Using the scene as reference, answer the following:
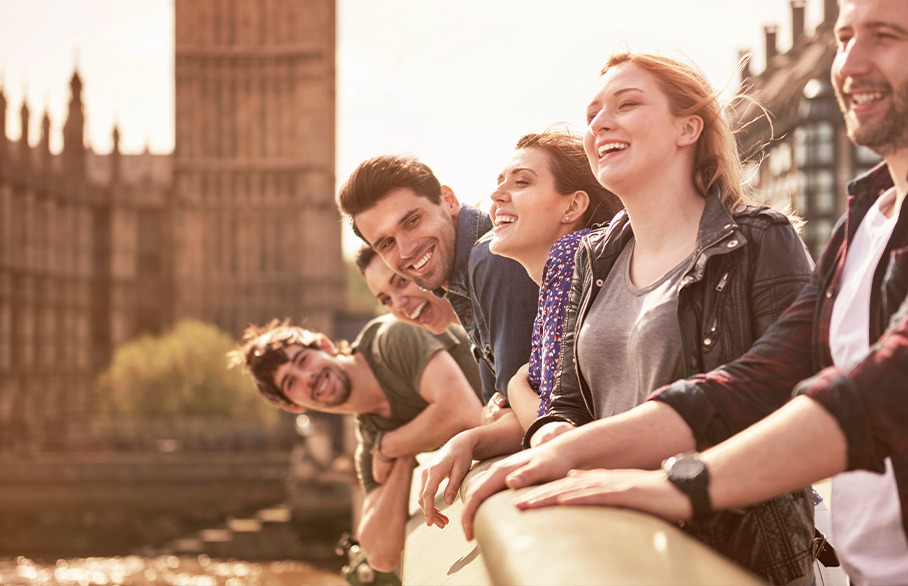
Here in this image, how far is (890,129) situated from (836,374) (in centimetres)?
40

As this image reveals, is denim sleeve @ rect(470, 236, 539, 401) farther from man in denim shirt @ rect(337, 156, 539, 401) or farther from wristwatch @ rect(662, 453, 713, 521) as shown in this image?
wristwatch @ rect(662, 453, 713, 521)

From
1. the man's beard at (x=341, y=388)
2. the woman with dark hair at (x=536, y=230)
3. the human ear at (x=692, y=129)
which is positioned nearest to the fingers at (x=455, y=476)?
the woman with dark hair at (x=536, y=230)

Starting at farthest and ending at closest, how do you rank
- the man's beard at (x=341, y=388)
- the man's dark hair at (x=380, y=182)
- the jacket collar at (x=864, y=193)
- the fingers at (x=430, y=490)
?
the man's beard at (x=341, y=388) < the man's dark hair at (x=380, y=182) < the fingers at (x=430, y=490) < the jacket collar at (x=864, y=193)

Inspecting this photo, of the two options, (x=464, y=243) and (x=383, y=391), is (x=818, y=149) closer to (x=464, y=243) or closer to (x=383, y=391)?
(x=383, y=391)

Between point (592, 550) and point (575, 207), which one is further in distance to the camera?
point (575, 207)

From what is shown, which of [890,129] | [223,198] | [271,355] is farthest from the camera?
[223,198]

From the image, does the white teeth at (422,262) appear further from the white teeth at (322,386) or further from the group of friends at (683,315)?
the white teeth at (322,386)

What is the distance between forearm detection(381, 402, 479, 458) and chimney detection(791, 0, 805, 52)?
31041mm

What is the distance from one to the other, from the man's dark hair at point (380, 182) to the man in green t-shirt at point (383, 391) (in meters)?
1.16

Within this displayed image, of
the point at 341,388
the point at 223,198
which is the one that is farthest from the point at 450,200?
the point at 223,198

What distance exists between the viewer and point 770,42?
34.5 metres

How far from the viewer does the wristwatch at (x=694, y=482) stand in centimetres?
148

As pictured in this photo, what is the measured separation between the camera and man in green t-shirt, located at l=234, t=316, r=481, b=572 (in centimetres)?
446

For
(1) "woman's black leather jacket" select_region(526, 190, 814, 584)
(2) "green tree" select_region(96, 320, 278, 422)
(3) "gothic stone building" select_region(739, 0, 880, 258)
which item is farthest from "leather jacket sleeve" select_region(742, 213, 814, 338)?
(2) "green tree" select_region(96, 320, 278, 422)
